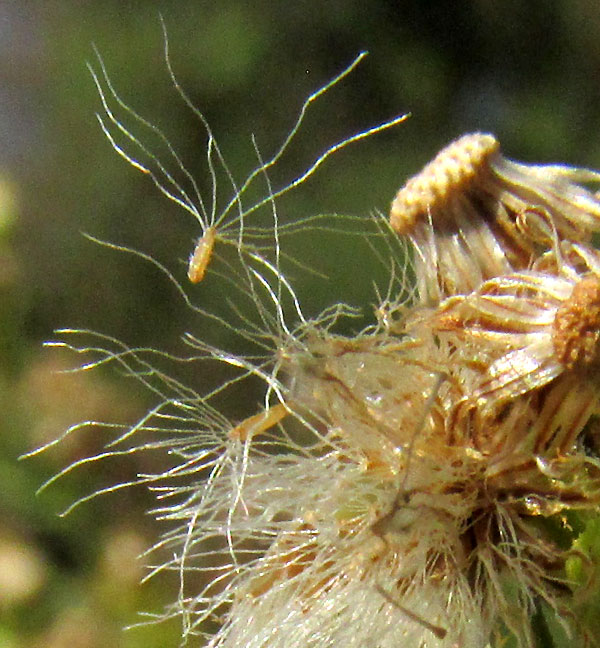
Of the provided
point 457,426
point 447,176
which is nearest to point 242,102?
point 447,176

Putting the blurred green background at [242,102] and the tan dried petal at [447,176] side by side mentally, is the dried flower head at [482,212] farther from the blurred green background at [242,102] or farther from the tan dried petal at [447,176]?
the blurred green background at [242,102]

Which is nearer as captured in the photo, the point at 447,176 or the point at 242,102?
the point at 447,176

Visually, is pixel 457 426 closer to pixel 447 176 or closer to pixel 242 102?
pixel 447 176

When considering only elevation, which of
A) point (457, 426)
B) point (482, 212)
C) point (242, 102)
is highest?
point (482, 212)

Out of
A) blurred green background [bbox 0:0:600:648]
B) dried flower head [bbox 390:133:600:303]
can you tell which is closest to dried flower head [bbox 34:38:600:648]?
dried flower head [bbox 390:133:600:303]

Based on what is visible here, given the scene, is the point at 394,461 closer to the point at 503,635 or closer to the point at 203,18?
the point at 503,635

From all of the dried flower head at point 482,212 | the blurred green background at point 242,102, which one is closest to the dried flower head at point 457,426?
the dried flower head at point 482,212

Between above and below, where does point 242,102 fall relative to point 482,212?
below
